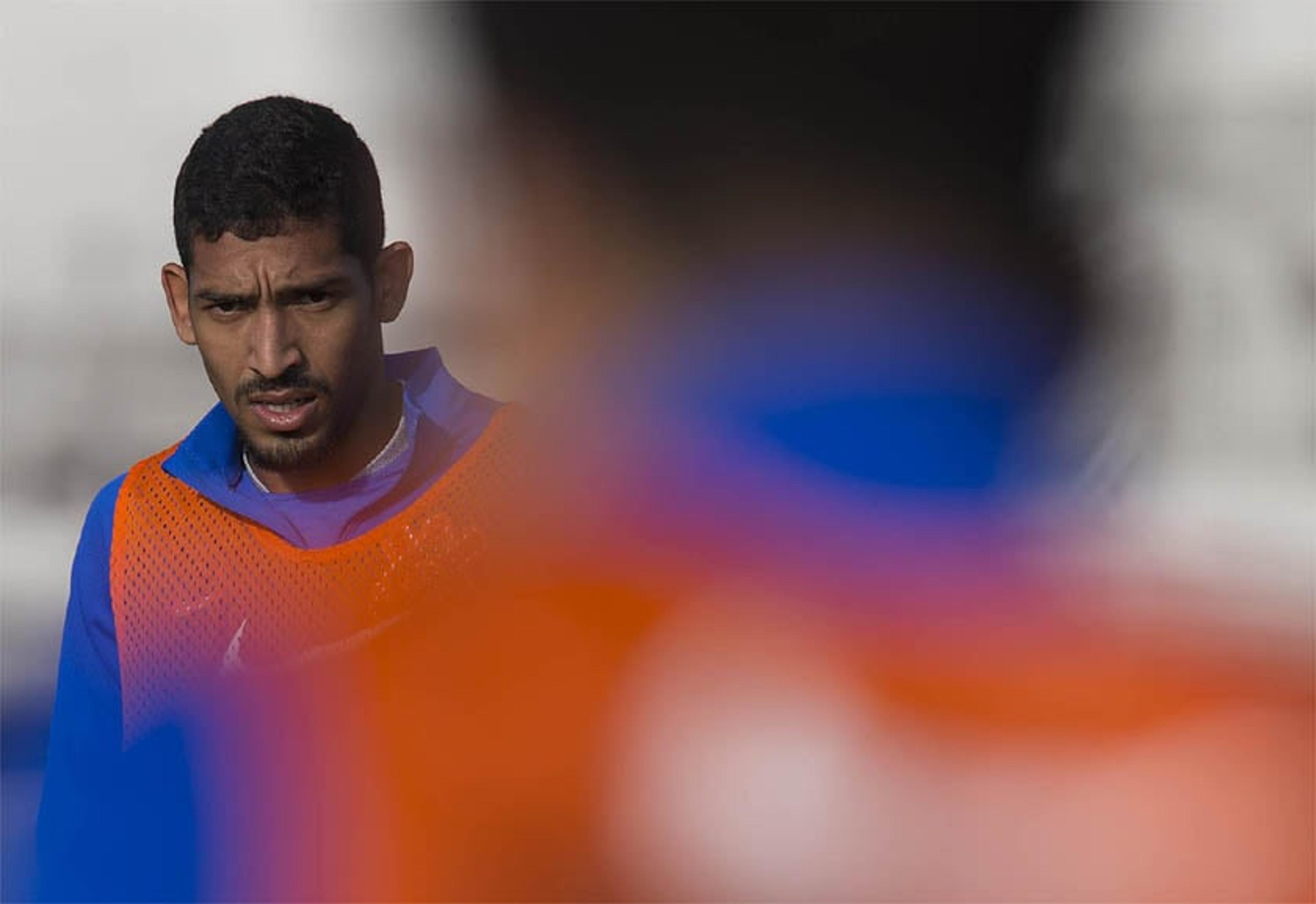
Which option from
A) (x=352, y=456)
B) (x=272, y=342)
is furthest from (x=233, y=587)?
(x=272, y=342)

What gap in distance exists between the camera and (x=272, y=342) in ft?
4.45

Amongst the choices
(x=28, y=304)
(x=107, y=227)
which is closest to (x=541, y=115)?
(x=107, y=227)

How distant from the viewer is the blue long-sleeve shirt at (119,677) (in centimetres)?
145

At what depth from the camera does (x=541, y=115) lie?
2.53 metres

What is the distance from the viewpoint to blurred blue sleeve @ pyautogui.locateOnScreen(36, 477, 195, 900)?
1.45 meters

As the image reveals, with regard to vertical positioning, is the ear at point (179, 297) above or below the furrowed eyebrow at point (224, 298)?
above

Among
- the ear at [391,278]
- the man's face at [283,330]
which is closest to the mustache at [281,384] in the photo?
the man's face at [283,330]

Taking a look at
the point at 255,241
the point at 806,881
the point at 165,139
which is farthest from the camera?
the point at 165,139

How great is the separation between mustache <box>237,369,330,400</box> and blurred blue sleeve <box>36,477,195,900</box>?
24 cm

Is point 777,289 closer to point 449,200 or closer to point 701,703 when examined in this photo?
point 449,200

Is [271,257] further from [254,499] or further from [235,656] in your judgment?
[235,656]

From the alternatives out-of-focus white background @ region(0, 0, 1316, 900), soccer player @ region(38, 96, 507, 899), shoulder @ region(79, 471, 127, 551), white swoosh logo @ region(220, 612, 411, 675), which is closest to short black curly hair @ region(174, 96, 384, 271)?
soccer player @ region(38, 96, 507, 899)

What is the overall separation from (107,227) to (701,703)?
138cm

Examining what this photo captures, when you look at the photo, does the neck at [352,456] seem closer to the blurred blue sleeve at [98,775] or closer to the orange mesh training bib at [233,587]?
the orange mesh training bib at [233,587]
